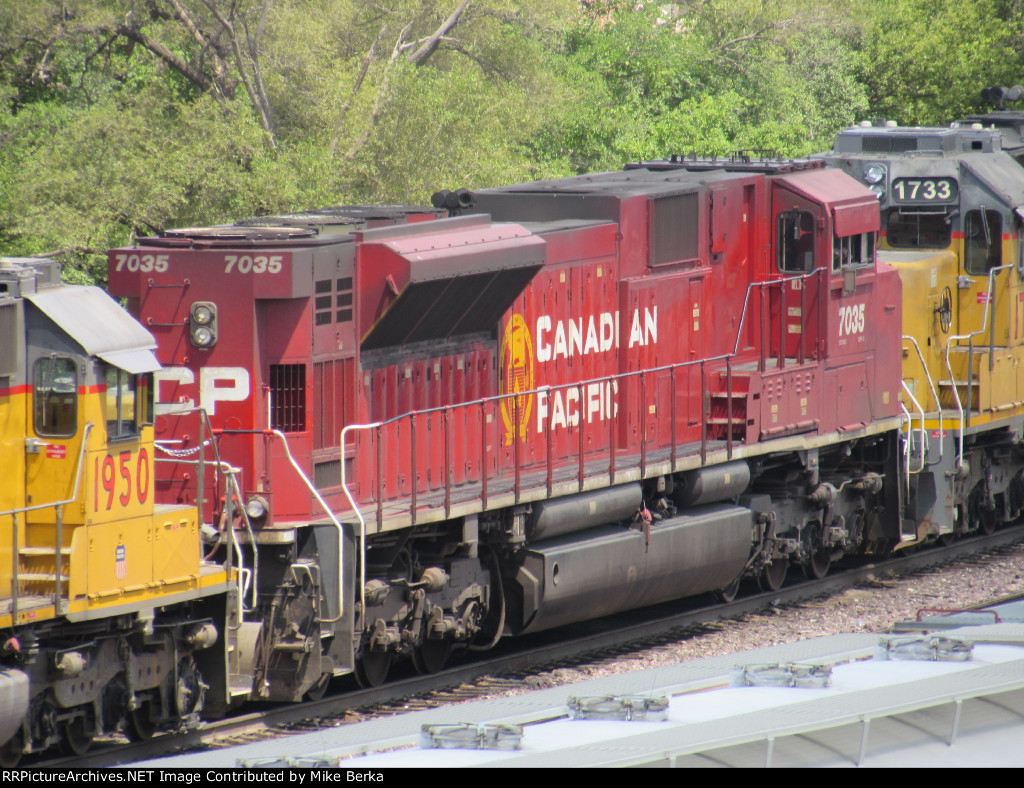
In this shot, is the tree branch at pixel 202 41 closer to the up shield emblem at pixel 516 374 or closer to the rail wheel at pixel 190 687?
the up shield emblem at pixel 516 374

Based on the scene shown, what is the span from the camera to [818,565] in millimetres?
16625

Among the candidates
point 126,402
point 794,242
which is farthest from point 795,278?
point 126,402


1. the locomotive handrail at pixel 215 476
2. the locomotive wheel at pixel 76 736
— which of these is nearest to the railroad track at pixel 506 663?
the locomotive wheel at pixel 76 736

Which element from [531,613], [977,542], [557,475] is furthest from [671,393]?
[977,542]

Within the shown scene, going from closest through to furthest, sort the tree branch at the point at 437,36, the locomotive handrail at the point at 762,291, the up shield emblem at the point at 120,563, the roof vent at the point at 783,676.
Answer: the roof vent at the point at 783,676 → the up shield emblem at the point at 120,563 → the locomotive handrail at the point at 762,291 → the tree branch at the point at 437,36

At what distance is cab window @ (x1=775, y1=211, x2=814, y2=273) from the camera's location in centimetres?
1541

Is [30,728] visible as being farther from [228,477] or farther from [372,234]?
[372,234]

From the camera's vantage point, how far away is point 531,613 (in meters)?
12.9

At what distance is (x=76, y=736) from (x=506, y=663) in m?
4.11

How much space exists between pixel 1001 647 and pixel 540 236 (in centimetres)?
666

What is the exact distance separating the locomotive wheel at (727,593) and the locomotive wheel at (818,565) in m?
1.21

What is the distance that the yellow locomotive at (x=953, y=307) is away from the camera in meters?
17.2

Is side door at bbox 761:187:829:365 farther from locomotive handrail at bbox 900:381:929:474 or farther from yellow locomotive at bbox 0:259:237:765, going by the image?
yellow locomotive at bbox 0:259:237:765

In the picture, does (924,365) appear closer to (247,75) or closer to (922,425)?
(922,425)
